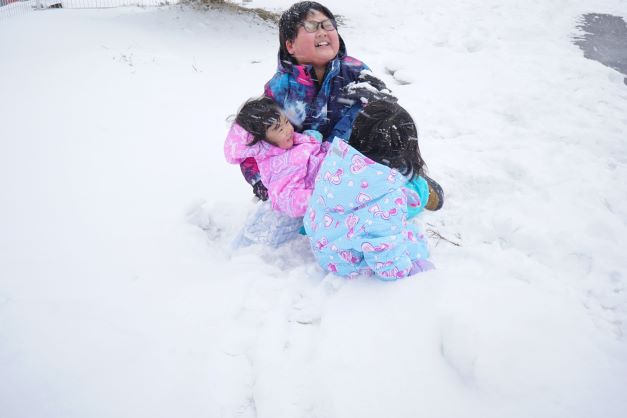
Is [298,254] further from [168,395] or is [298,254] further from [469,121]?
[469,121]

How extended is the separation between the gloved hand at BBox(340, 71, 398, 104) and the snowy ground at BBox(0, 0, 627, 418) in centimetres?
98

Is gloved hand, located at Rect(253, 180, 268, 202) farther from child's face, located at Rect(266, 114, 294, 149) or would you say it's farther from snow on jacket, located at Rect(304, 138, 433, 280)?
snow on jacket, located at Rect(304, 138, 433, 280)

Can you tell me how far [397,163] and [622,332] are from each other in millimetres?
1441

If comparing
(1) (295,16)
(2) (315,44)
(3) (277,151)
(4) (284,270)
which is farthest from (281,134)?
(4) (284,270)

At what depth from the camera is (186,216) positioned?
111 inches

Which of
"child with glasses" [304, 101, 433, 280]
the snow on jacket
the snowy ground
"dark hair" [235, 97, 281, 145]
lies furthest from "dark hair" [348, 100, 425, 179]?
the snowy ground

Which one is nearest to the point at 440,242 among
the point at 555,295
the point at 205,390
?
the point at 555,295

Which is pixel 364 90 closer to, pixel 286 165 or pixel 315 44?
pixel 315 44

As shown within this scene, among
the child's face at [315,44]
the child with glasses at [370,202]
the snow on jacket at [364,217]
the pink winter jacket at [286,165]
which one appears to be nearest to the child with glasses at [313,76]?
the child's face at [315,44]

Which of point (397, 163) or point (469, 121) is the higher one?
point (397, 163)

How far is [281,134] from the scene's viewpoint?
2.39 m

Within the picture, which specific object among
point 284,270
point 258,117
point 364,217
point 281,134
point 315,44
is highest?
point 315,44

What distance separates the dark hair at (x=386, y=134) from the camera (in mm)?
1993

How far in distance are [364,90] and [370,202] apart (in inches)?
43.5
